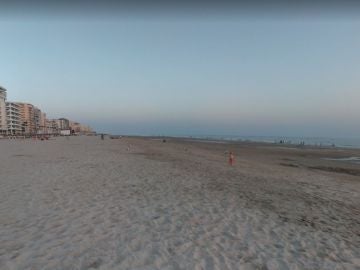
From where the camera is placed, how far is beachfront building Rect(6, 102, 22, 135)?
129875 mm

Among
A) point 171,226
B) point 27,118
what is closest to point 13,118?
point 27,118

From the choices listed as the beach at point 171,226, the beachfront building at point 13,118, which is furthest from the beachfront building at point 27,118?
the beach at point 171,226

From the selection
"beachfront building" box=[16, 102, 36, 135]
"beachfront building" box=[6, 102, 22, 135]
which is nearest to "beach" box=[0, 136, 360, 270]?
"beachfront building" box=[6, 102, 22, 135]

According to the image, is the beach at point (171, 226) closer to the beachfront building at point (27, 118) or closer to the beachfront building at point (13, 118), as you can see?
the beachfront building at point (13, 118)

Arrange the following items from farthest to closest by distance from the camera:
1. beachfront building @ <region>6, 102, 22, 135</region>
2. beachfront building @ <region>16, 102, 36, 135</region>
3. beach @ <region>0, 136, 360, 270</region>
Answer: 1. beachfront building @ <region>16, 102, 36, 135</region>
2. beachfront building @ <region>6, 102, 22, 135</region>
3. beach @ <region>0, 136, 360, 270</region>

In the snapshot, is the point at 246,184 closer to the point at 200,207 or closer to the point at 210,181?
the point at 210,181

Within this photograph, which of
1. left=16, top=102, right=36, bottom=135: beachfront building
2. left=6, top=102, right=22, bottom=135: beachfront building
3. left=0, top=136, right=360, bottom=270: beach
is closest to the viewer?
left=0, top=136, right=360, bottom=270: beach

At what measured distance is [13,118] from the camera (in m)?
136

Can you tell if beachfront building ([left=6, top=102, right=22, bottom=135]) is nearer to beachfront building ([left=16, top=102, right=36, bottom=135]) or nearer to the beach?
beachfront building ([left=16, top=102, right=36, bottom=135])

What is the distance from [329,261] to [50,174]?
1177 cm

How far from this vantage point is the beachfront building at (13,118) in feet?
426

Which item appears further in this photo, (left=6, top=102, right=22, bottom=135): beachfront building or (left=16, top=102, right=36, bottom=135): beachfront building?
(left=16, top=102, right=36, bottom=135): beachfront building

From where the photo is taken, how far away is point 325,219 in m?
7.03

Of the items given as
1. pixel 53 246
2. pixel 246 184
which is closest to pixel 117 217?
pixel 53 246
